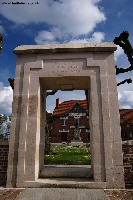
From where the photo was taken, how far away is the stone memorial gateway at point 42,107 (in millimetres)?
4953

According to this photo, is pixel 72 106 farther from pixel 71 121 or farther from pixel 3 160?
pixel 3 160

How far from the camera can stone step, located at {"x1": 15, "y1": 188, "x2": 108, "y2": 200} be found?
3893 millimetres

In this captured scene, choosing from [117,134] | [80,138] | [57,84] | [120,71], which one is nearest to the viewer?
[117,134]

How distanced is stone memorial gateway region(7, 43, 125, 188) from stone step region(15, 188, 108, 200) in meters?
0.29

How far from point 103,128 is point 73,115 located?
1512 inches

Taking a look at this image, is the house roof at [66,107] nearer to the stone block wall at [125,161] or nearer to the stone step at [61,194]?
the stone block wall at [125,161]

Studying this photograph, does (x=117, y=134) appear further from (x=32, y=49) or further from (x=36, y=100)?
(x=32, y=49)

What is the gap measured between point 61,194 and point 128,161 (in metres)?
2.09

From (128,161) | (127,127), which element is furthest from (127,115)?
(128,161)

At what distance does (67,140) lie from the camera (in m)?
42.5

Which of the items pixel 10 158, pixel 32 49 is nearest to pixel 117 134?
pixel 10 158

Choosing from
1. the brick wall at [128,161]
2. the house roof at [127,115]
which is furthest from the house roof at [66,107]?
the brick wall at [128,161]

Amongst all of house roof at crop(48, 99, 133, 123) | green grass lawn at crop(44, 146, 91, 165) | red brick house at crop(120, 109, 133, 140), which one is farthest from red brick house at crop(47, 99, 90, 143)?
green grass lawn at crop(44, 146, 91, 165)

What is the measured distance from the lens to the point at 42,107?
20.6 feet
